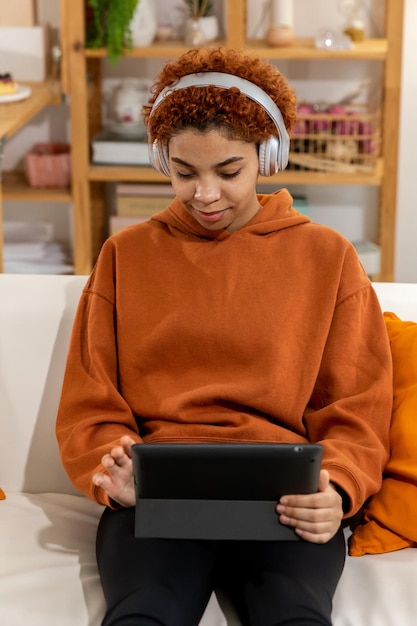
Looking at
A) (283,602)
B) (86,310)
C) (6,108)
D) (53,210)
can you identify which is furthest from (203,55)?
(53,210)

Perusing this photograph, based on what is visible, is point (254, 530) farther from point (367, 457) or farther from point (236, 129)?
point (236, 129)

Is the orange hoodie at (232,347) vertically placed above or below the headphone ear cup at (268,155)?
below

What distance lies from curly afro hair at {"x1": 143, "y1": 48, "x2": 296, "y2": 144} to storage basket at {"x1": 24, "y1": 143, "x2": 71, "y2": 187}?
2.39 m

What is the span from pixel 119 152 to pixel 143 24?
1.56 feet

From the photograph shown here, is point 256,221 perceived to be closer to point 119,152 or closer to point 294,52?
point 294,52

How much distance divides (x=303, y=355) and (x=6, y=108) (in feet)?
6.59

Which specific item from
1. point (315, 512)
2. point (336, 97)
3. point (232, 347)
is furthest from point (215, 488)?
point (336, 97)

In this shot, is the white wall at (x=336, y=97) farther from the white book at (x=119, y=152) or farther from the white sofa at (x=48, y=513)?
the white sofa at (x=48, y=513)

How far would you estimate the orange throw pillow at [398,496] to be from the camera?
1583 millimetres

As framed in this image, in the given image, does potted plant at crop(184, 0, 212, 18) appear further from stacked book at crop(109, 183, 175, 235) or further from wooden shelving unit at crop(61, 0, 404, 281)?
stacked book at crop(109, 183, 175, 235)

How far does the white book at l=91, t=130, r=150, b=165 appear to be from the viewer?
12.5 feet

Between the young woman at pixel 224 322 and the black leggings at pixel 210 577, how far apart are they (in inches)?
0.4

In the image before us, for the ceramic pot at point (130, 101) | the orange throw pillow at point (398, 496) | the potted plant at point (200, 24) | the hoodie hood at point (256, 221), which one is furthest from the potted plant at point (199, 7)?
the orange throw pillow at point (398, 496)

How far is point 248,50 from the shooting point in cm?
362
